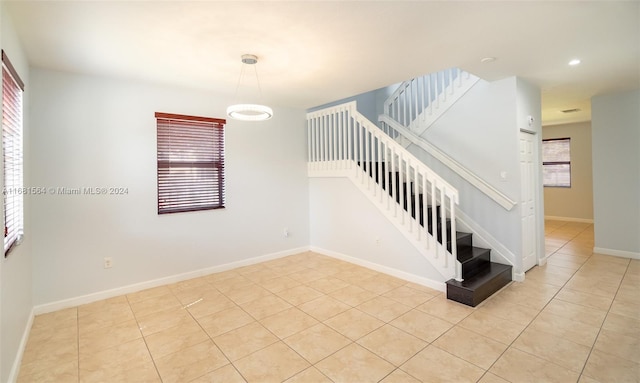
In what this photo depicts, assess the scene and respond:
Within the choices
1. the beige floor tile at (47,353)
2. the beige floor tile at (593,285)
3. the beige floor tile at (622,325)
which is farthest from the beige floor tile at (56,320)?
the beige floor tile at (593,285)

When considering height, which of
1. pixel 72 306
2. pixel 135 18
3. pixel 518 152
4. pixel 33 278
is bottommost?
pixel 72 306

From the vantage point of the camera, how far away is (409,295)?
335 centimetres

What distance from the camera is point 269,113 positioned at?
9.87ft

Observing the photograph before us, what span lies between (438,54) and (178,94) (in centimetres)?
323

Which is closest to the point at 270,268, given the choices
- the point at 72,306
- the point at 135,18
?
the point at 72,306

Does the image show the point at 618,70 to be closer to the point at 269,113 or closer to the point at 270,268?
the point at 269,113

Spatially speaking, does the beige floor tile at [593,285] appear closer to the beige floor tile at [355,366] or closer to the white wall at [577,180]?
the beige floor tile at [355,366]

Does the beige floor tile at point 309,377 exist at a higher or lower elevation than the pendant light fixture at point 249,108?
lower

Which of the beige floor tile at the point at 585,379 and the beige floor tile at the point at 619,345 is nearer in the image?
the beige floor tile at the point at 585,379

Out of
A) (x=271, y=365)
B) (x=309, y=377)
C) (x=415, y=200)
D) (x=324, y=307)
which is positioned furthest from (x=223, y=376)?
(x=415, y=200)

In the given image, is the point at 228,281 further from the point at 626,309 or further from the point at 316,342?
the point at 626,309

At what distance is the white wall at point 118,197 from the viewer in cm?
314

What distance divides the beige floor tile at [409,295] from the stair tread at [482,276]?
0.97 ft

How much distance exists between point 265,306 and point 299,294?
0.46m
